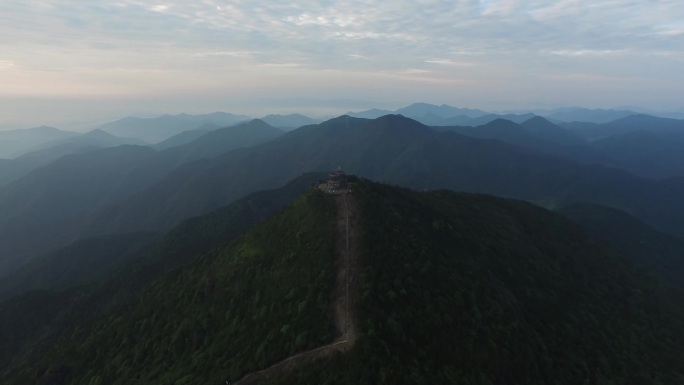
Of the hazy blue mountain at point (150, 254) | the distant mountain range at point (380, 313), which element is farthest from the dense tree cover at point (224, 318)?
the hazy blue mountain at point (150, 254)

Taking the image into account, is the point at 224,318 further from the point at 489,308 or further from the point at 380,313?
the point at 489,308

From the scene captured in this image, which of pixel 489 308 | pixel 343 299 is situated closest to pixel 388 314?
pixel 343 299

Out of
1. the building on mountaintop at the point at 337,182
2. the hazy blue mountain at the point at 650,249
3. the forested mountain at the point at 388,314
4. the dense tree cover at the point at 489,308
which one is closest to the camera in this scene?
the dense tree cover at the point at 489,308

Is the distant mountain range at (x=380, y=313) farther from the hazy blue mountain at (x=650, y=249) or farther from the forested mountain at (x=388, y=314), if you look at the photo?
the hazy blue mountain at (x=650, y=249)

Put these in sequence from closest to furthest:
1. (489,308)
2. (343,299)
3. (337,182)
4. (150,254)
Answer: (343,299)
(489,308)
(337,182)
(150,254)

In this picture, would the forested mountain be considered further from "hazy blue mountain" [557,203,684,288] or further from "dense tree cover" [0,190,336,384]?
"hazy blue mountain" [557,203,684,288]
